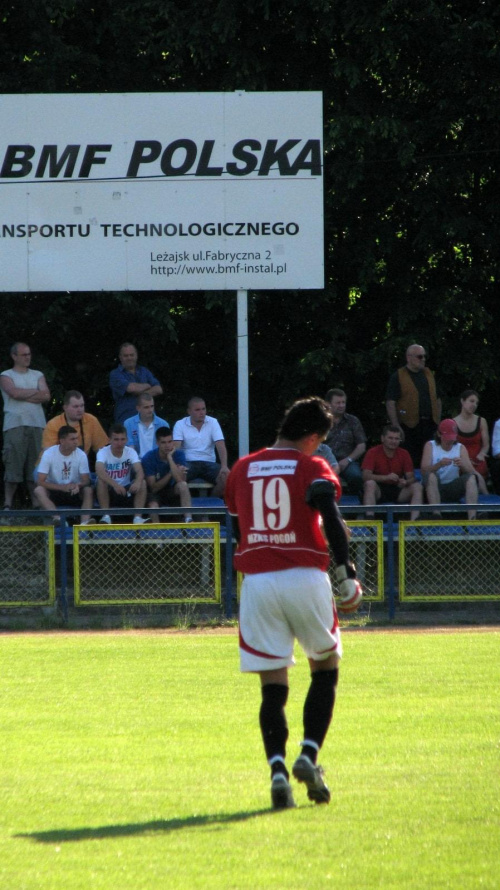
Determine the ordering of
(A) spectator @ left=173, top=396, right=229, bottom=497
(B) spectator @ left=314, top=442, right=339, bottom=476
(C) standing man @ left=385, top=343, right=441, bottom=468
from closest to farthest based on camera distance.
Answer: (B) spectator @ left=314, top=442, right=339, bottom=476
(A) spectator @ left=173, top=396, right=229, bottom=497
(C) standing man @ left=385, top=343, right=441, bottom=468

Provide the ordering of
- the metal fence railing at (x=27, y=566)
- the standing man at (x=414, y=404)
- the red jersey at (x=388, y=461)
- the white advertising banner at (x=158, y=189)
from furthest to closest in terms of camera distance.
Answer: the white advertising banner at (x=158, y=189) → the standing man at (x=414, y=404) → the red jersey at (x=388, y=461) → the metal fence railing at (x=27, y=566)

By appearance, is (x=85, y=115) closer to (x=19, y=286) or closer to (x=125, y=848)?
(x=19, y=286)

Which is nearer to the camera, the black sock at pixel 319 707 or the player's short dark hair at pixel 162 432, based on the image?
the black sock at pixel 319 707

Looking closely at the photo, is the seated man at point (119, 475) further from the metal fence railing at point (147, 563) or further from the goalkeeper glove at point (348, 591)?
the goalkeeper glove at point (348, 591)

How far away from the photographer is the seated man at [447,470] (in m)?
14.7

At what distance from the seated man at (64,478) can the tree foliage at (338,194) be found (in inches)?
158

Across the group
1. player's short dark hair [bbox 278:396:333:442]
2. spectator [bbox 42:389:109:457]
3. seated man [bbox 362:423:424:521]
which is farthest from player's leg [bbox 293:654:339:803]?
spectator [bbox 42:389:109:457]

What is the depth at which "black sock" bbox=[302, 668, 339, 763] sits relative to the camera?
5.73 m

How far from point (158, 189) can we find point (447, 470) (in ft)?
16.8

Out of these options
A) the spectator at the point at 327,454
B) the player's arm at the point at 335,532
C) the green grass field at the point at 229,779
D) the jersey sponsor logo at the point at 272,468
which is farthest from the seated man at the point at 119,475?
the player's arm at the point at 335,532

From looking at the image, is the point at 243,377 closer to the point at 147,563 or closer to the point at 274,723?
the point at 147,563

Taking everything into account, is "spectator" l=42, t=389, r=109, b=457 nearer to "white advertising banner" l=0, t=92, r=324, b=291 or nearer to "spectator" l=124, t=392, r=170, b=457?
"spectator" l=124, t=392, r=170, b=457

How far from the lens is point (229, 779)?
6250 mm

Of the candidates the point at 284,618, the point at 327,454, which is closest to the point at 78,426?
the point at 327,454
